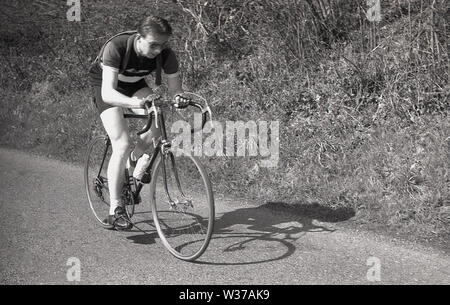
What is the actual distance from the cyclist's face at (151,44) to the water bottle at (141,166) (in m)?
0.91

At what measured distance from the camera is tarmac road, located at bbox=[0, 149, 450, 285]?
418cm

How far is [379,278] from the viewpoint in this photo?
4082 millimetres

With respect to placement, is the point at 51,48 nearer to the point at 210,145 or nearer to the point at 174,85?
the point at 210,145

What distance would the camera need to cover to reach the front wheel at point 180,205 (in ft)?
15.0

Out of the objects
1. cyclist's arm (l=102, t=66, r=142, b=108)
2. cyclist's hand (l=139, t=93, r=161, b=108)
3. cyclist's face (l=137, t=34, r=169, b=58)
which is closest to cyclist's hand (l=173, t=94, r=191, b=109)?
cyclist's hand (l=139, t=93, r=161, b=108)

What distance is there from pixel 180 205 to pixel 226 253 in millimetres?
598

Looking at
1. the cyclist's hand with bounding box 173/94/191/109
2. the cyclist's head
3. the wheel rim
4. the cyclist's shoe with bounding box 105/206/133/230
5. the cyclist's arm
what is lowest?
the cyclist's shoe with bounding box 105/206/133/230

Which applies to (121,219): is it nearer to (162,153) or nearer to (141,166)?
(141,166)

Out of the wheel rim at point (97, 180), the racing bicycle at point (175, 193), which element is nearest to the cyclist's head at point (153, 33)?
the racing bicycle at point (175, 193)

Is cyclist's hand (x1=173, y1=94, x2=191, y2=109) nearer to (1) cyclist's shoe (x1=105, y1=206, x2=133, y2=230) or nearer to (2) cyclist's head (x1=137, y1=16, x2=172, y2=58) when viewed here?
(2) cyclist's head (x1=137, y1=16, x2=172, y2=58)

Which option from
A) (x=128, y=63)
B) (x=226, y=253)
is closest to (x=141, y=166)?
(x=128, y=63)

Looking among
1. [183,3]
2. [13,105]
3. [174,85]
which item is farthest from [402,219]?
[13,105]

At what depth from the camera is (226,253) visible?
4672 mm

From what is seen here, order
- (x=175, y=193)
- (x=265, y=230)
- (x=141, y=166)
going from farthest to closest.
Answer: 1. (x=265, y=230)
2. (x=141, y=166)
3. (x=175, y=193)
